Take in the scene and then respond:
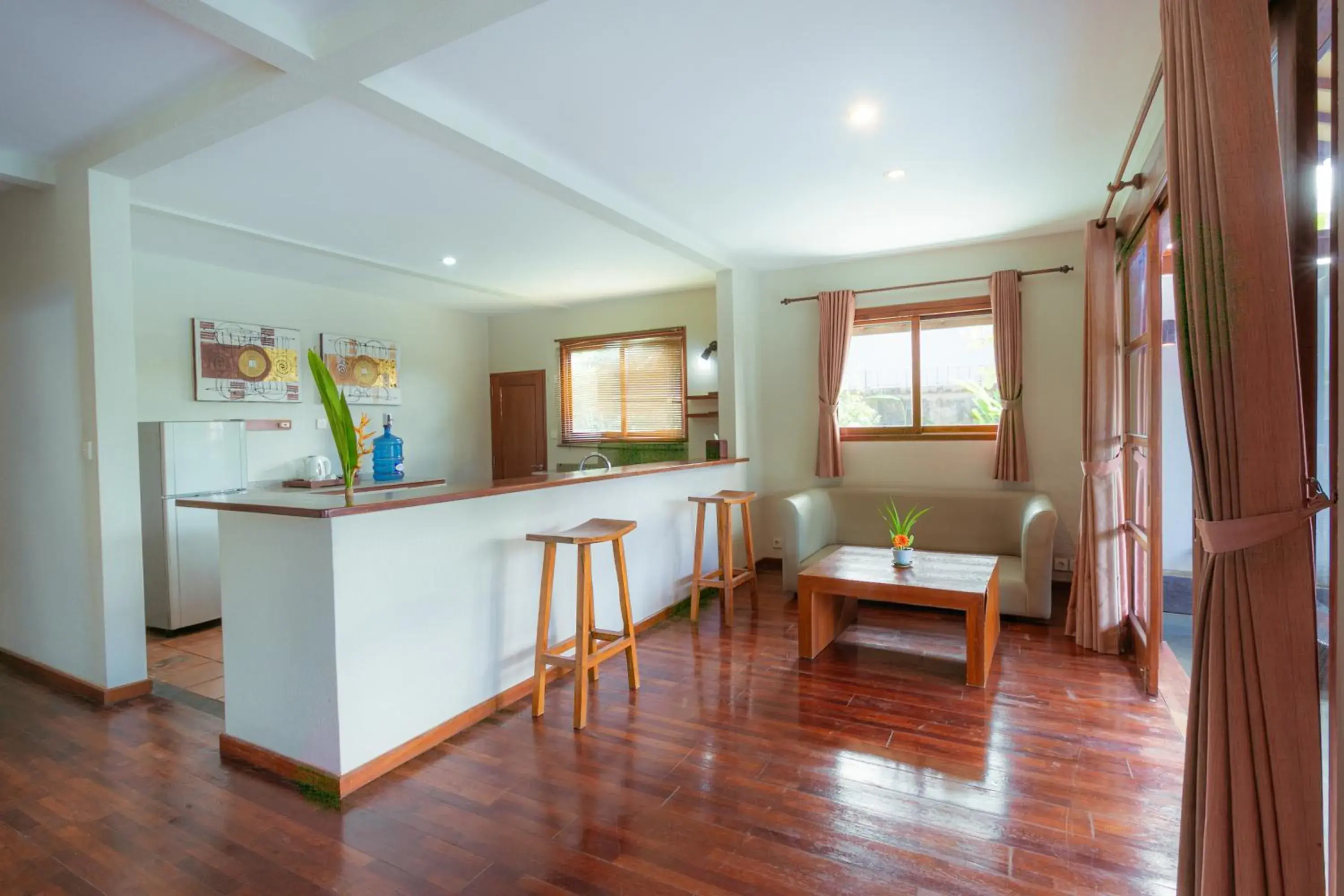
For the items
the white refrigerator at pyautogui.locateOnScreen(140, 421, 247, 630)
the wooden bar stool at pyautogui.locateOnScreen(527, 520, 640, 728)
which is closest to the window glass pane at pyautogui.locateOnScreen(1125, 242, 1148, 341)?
the wooden bar stool at pyautogui.locateOnScreen(527, 520, 640, 728)

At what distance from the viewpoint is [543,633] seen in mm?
2883

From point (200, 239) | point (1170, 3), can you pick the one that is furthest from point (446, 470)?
point (1170, 3)

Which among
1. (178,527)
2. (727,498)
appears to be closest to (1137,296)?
(727,498)

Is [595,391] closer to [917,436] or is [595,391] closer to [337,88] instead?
[917,436]

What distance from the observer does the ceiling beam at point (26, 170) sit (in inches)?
117

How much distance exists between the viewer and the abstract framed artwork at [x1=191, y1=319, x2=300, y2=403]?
192 inches

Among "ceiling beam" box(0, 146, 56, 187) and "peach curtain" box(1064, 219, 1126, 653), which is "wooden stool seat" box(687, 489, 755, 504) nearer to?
"peach curtain" box(1064, 219, 1126, 653)

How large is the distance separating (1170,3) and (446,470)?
6792 mm

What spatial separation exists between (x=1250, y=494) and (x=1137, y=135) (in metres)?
1.97

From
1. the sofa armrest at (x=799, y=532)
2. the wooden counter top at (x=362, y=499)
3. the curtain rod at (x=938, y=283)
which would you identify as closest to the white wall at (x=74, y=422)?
the wooden counter top at (x=362, y=499)

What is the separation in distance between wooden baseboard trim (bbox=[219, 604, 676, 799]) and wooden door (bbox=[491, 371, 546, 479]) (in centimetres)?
439

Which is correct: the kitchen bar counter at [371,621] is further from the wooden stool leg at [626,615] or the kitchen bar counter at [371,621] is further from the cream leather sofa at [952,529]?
the cream leather sofa at [952,529]

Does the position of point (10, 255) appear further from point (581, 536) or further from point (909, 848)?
point (909, 848)

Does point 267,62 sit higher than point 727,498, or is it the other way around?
point 267,62
